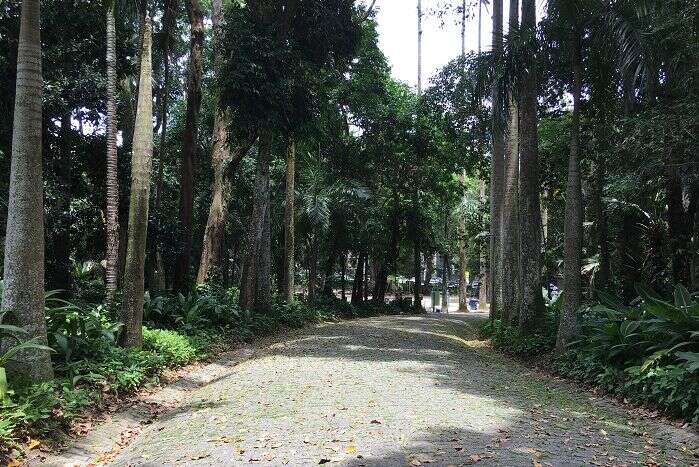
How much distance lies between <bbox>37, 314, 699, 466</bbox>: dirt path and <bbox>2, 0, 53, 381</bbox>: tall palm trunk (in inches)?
61.9

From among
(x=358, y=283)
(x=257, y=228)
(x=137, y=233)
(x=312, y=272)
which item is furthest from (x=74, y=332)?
(x=358, y=283)

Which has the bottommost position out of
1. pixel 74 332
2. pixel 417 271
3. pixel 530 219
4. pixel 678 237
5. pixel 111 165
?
pixel 74 332

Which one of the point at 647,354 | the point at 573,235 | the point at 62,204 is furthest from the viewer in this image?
the point at 62,204

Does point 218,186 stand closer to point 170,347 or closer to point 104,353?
point 170,347

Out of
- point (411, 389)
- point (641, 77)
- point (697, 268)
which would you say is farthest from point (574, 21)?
point (411, 389)

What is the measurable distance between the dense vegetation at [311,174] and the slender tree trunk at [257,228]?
7 centimetres

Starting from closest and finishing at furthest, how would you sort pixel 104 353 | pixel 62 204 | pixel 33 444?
pixel 33 444, pixel 104 353, pixel 62 204

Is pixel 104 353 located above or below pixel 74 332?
below

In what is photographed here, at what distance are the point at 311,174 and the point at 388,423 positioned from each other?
20.7m

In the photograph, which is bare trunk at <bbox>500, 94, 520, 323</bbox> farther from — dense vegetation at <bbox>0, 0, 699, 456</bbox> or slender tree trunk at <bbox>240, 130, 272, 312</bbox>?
slender tree trunk at <bbox>240, 130, 272, 312</bbox>

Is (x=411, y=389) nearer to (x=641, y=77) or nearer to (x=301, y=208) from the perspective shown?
(x=641, y=77)

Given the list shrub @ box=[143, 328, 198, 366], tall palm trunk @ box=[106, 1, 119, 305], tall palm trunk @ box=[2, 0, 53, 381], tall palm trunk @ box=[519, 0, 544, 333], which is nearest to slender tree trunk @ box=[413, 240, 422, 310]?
tall palm trunk @ box=[519, 0, 544, 333]

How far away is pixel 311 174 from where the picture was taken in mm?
26250

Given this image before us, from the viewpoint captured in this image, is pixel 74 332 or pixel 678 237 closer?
pixel 74 332
